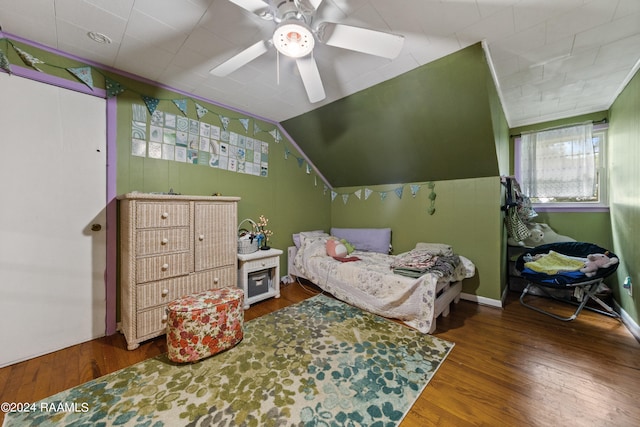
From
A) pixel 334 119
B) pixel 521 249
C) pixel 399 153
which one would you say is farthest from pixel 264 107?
pixel 521 249

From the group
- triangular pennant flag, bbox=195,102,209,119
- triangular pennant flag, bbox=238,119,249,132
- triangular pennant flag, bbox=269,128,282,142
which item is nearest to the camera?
triangular pennant flag, bbox=195,102,209,119

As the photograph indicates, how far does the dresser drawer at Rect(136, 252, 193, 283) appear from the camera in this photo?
6.37 ft

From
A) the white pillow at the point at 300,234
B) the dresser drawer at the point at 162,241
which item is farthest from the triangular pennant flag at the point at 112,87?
the white pillow at the point at 300,234

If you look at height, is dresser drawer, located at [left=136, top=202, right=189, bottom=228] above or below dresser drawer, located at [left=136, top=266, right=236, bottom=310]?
above

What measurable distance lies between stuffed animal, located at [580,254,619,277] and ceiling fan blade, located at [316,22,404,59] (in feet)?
9.46

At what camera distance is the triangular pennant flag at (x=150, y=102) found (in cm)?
236

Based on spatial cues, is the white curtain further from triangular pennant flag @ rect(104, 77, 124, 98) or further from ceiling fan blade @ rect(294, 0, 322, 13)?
triangular pennant flag @ rect(104, 77, 124, 98)

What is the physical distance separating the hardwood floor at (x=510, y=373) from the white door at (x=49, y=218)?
0.24 metres

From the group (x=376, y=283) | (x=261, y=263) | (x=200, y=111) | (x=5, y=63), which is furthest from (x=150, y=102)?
(x=376, y=283)

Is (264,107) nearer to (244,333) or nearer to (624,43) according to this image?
(244,333)

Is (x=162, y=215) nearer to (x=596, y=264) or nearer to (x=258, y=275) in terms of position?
(x=258, y=275)

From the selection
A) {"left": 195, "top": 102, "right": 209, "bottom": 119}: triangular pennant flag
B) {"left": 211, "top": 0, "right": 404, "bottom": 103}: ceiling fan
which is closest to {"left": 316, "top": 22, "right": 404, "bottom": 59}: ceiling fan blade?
{"left": 211, "top": 0, "right": 404, "bottom": 103}: ceiling fan

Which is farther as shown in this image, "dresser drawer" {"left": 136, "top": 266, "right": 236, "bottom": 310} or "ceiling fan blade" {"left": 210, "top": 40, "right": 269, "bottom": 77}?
"dresser drawer" {"left": 136, "top": 266, "right": 236, "bottom": 310}

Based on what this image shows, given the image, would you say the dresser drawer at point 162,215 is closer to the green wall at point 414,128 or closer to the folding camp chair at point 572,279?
the green wall at point 414,128
